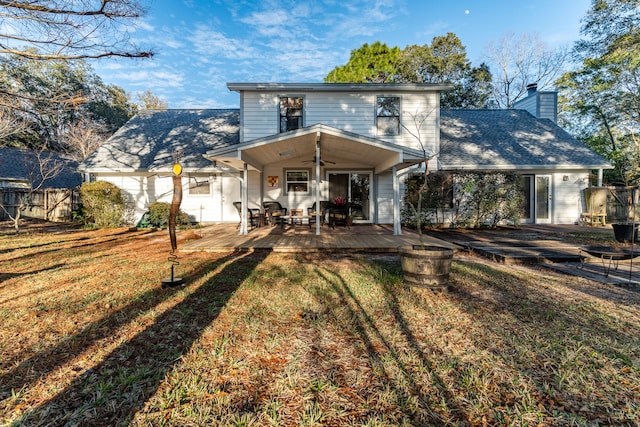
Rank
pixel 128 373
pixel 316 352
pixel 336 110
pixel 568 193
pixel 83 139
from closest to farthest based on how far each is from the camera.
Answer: pixel 128 373 → pixel 316 352 → pixel 336 110 → pixel 568 193 → pixel 83 139

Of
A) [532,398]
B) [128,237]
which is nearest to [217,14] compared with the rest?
[128,237]

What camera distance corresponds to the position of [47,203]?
48.1ft

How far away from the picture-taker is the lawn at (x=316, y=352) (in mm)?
1815

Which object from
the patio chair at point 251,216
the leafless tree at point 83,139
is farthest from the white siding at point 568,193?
the leafless tree at point 83,139

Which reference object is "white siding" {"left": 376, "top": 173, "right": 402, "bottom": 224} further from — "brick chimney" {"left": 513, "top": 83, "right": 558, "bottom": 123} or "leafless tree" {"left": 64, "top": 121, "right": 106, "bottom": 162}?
"leafless tree" {"left": 64, "top": 121, "right": 106, "bottom": 162}

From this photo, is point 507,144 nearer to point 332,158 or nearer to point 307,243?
point 332,158

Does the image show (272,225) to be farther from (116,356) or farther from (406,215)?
(116,356)

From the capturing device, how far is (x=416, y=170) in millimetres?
10734

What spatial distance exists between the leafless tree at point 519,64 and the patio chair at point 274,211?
21203 mm

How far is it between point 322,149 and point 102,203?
8.14 meters

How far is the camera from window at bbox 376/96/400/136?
10672 millimetres

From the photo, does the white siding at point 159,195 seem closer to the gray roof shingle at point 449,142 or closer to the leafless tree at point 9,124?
the gray roof shingle at point 449,142

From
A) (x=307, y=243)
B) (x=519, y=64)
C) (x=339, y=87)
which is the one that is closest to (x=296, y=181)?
(x=339, y=87)

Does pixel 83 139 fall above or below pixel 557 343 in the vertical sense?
above
